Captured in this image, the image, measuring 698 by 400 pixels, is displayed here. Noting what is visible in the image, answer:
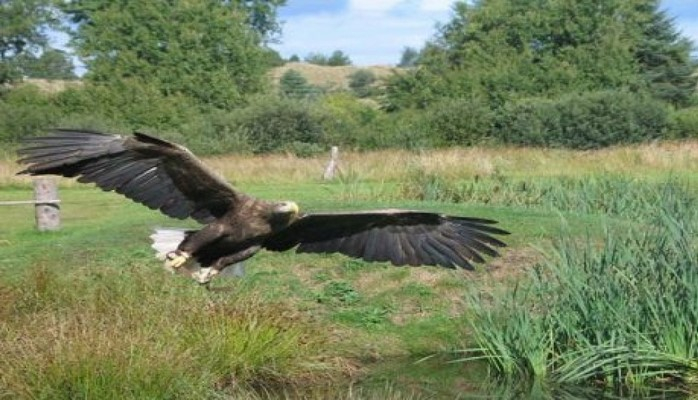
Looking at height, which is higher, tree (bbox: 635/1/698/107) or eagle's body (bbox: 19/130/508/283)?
tree (bbox: 635/1/698/107)

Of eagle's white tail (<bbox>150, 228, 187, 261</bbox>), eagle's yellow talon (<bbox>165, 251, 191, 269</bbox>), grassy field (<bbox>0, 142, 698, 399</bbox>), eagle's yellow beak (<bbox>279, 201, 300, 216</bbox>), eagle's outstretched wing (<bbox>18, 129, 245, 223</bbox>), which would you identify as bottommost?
grassy field (<bbox>0, 142, 698, 399</bbox>)

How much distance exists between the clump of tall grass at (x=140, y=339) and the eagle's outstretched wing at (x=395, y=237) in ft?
2.84

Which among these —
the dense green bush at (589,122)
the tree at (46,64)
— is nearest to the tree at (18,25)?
the tree at (46,64)

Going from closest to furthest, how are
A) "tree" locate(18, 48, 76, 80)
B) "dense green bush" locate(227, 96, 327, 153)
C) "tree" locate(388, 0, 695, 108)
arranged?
"dense green bush" locate(227, 96, 327, 153) < "tree" locate(388, 0, 695, 108) < "tree" locate(18, 48, 76, 80)

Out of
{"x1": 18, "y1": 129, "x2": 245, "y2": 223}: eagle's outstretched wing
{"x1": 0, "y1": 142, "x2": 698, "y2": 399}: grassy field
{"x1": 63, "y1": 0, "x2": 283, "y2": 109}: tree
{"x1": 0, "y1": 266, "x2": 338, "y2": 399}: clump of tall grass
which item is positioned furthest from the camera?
{"x1": 63, "y1": 0, "x2": 283, "y2": 109}: tree

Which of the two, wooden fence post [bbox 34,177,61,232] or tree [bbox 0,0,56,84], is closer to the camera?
wooden fence post [bbox 34,177,61,232]

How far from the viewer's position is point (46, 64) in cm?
5700

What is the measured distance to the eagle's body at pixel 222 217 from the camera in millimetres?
6238

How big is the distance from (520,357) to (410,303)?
240cm

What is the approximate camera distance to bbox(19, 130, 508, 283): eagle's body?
20.5 ft

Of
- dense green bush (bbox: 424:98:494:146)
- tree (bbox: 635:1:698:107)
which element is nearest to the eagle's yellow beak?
dense green bush (bbox: 424:98:494:146)

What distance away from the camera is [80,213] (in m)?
16.6

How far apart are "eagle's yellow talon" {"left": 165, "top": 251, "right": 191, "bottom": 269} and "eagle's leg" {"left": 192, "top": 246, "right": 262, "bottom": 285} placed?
13 centimetres

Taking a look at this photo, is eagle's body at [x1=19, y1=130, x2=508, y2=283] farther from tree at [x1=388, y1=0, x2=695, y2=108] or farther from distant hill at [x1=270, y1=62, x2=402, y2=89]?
distant hill at [x1=270, y1=62, x2=402, y2=89]
